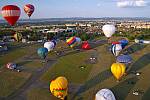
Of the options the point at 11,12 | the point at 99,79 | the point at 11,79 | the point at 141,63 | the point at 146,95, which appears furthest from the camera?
the point at 11,12

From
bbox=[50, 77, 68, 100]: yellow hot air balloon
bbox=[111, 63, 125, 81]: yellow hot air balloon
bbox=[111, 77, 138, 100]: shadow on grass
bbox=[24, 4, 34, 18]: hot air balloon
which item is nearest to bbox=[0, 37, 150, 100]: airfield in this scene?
bbox=[111, 77, 138, 100]: shadow on grass

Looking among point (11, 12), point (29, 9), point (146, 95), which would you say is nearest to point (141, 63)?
point (146, 95)

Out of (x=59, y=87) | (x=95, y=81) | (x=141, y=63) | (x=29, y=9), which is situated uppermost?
(x=29, y=9)

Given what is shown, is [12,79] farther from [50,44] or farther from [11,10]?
[50,44]

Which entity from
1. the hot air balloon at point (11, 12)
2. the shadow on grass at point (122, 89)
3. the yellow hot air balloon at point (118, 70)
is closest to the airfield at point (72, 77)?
the shadow on grass at point (122, 89)

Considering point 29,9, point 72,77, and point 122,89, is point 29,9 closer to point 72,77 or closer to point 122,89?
point 72,77

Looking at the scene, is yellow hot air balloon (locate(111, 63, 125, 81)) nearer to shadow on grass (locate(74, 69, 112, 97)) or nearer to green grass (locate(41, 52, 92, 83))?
shadow on grass (locate(74, 69, 112, 97))

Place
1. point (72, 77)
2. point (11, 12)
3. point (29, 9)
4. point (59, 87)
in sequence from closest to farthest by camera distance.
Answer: point (59, 87), point (72, 77), point (11, 12), point (29, 9)

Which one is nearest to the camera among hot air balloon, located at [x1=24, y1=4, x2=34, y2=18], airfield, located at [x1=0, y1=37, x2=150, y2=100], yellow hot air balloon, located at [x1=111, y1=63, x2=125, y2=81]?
airfield, located at [x1=0, y1=37, x2=150, y2=100]

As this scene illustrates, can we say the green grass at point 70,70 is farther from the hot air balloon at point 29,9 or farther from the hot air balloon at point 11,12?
the hot air balloon at point 29,9
